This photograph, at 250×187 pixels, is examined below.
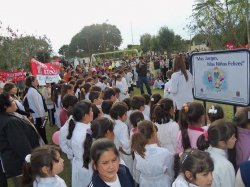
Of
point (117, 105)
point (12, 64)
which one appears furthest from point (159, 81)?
point (12, 64)

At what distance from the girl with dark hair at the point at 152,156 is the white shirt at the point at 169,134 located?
650mm

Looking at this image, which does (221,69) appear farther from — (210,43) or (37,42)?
(37,42)

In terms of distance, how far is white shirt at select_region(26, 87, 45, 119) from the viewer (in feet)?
23.2

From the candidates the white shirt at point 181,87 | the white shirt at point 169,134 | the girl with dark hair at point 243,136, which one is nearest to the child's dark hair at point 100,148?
the girl with dark hair at point 243,136

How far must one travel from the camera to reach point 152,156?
3.69 metres

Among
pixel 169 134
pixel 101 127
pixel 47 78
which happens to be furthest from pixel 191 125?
pixel 47 78

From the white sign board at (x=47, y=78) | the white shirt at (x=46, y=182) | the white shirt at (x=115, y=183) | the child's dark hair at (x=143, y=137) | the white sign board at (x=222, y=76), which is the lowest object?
the white shirt at (x=46, y=182)

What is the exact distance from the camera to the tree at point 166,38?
52.4 metres

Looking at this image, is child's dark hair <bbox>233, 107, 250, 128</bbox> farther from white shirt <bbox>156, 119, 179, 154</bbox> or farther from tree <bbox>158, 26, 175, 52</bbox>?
tree <bbox>158, 26, 175, 52</bbox>

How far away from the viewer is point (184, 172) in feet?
9.09

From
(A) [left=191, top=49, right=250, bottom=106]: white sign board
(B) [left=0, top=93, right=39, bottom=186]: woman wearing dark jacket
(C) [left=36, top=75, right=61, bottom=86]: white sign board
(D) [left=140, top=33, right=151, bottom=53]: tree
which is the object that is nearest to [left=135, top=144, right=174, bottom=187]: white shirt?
(A) [left=191, top=49, right=250, bottom=106]: white sign board

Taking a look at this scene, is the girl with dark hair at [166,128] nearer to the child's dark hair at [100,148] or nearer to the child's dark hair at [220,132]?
the child's dark hair at [220,132]

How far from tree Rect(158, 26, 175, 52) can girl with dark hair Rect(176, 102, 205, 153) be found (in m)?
49.1

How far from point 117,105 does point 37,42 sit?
38.9m
